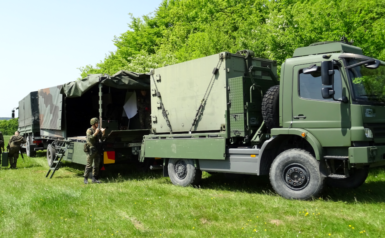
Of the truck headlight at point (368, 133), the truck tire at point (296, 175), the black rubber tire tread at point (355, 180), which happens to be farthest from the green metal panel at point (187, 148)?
the truck headlight at point (368, 133)

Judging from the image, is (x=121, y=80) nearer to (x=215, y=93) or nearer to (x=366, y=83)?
(x=215, y=93)

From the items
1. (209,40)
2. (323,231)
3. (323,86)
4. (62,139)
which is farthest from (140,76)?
(209,40)

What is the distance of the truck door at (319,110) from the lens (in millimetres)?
6668

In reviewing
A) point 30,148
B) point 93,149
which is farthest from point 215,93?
point 30,148

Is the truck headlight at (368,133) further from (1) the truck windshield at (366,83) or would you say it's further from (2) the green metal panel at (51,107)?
(2) the green metal panel at (51,107)

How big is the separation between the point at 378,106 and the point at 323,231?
9.03ft

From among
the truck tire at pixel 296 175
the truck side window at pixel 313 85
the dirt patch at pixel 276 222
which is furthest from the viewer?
the truck tire at pixel 296 175

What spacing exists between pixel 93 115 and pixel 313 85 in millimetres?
9726

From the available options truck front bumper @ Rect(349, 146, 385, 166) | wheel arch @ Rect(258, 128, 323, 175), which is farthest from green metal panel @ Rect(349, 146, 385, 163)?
wheel arch @ Rect(258, 128, 323, 175)

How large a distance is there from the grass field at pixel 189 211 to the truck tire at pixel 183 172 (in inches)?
10.7

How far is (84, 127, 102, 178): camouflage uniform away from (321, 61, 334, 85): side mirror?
631 cm

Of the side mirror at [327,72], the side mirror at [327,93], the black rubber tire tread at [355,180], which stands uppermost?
the side mirror at [327,72]

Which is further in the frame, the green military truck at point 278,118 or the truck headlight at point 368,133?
the green military truck at point 278,118

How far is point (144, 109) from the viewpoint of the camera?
479 inches
